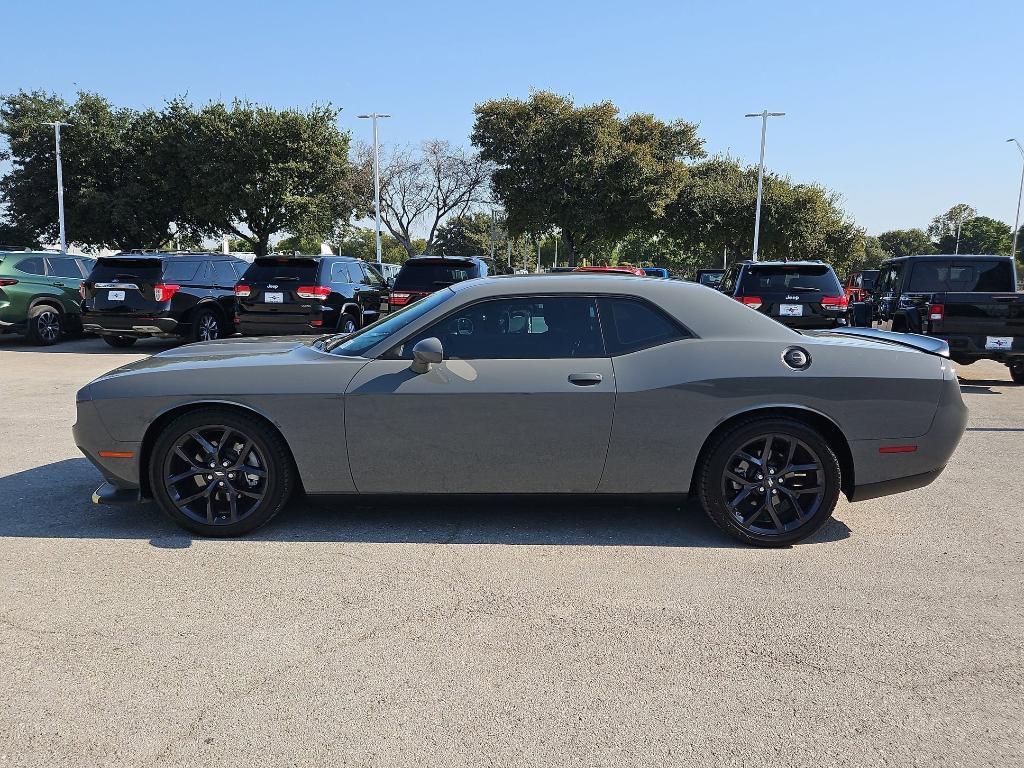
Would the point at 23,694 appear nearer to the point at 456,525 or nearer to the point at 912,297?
the point at 456,525

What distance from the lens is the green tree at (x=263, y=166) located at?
3061 centimetres

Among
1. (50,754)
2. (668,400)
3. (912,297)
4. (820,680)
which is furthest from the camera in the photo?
(912,297)

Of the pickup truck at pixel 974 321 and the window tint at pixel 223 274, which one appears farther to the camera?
the window tint at pixel 223 274

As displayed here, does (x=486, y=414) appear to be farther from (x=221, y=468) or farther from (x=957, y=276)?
(x=957, y=276)

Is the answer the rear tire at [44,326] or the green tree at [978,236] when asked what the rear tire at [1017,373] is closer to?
the rear tire at [44,326]

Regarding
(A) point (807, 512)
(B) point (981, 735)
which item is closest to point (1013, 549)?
(A) point (807, 512)

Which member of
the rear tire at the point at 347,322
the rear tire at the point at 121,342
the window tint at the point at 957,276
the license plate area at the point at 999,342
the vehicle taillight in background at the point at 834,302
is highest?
the window tint at the point at 957,276

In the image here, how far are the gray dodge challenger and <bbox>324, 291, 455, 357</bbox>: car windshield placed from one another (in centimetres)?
8

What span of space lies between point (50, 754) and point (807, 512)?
3585mm

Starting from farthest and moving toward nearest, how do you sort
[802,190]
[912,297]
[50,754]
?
[802,190] < [912,297] < [50,754]

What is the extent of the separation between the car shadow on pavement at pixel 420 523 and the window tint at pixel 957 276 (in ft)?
33.1

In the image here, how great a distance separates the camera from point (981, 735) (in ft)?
7.95

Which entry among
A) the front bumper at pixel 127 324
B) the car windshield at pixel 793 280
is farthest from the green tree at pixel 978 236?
the front bumper at pixel 127 324

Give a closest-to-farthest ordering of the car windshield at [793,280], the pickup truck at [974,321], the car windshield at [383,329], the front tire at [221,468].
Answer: the front tire at [221,468] → the car windshield at [383,329] → the pickup truck at [974,321] → the car windshield at [793,280]
